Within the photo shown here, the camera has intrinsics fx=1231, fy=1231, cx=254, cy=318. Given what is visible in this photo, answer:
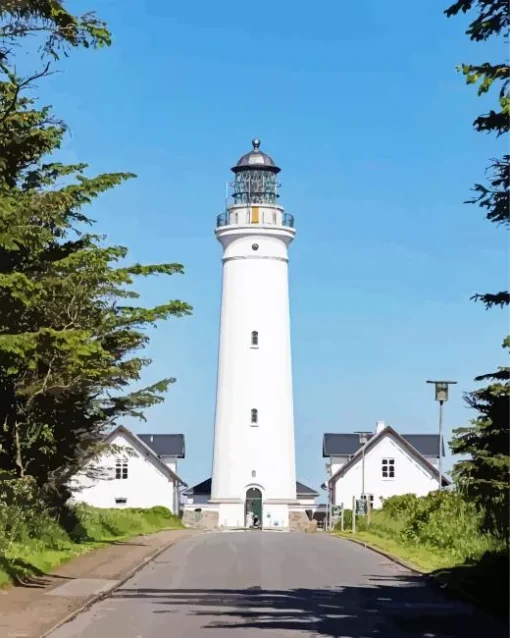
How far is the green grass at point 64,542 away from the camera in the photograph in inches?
856

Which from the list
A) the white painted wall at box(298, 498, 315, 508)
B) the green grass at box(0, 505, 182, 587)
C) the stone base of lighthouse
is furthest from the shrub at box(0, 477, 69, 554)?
the white painted wall at box(298, 498, 315, 508)

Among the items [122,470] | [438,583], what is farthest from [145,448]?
[438,583]

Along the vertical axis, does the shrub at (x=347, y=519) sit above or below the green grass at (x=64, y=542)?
above

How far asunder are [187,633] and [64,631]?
1599 mm

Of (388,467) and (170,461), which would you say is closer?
(388,467)

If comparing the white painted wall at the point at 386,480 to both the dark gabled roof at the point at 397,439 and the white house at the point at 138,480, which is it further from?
the white house at the point at 138,480

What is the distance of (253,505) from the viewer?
66.8 meters

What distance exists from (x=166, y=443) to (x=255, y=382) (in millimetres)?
23653

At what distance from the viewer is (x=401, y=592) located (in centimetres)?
2112

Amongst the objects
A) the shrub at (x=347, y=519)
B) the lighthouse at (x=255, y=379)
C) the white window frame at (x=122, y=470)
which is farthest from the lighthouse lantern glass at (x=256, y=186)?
the white window frame at (x=122, y=470)

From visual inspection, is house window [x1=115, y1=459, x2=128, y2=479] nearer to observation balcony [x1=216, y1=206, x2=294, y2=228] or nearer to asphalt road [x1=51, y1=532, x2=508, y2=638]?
observation balcony [x1=216, y1=206, x2=294, y2=228]

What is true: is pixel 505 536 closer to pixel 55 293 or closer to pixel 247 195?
pixel 55 293

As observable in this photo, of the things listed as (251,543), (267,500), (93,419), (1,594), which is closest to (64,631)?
(1,594)

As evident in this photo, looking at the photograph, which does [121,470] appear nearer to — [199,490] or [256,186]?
[199,490]
